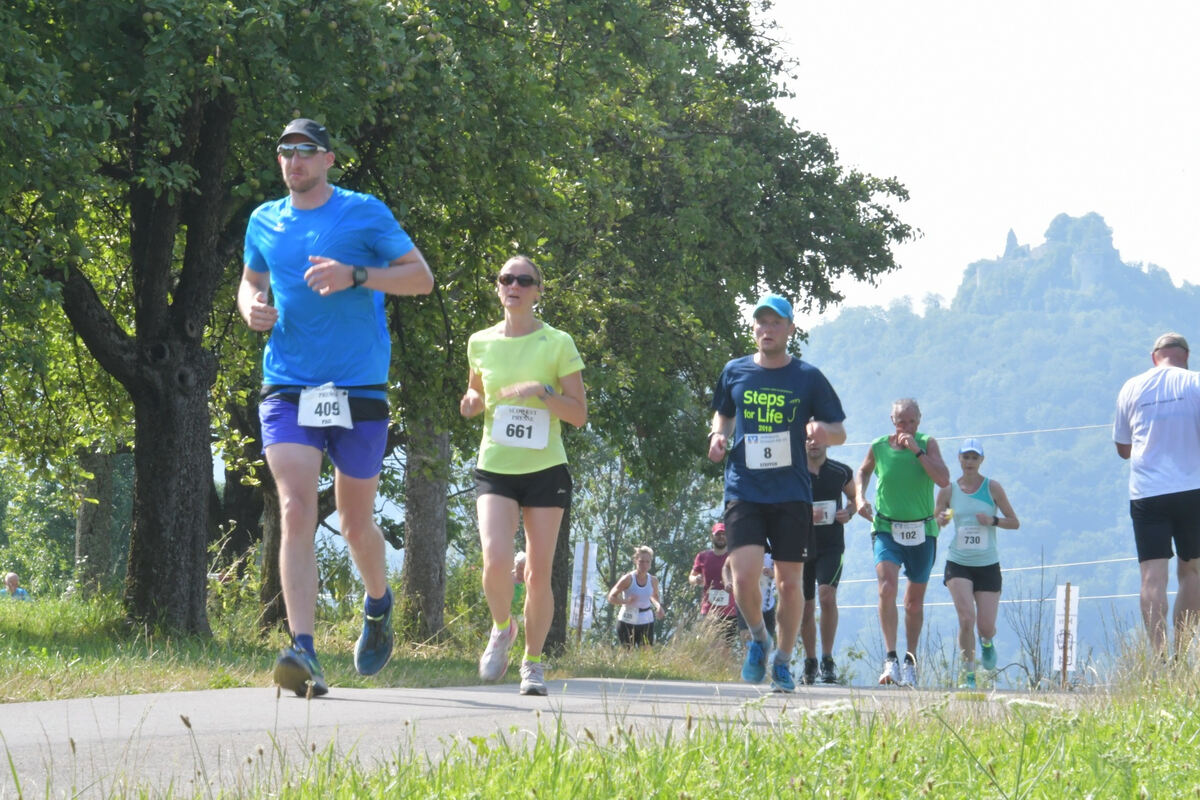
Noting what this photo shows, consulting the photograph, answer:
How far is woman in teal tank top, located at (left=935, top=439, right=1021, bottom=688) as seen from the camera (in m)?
13.0

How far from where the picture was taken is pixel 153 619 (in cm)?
1284

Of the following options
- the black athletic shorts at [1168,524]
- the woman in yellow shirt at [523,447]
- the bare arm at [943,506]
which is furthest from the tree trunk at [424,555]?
the woman in yellow shirt at [523,447]

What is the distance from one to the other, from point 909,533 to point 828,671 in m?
1.74

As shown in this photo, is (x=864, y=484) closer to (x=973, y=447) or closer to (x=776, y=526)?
(x=973, y=447)

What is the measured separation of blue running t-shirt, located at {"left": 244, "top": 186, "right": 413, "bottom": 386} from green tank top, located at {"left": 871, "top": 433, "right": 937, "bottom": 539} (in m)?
6.26

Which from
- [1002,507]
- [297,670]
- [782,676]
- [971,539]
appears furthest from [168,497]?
[297,670]

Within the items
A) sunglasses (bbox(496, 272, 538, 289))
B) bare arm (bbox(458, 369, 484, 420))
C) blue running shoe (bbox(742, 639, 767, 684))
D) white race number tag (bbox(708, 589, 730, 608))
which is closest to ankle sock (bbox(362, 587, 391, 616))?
bare arm (bbox(458, 369, 484, 420))

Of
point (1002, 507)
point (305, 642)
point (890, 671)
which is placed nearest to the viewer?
point (305, 642)

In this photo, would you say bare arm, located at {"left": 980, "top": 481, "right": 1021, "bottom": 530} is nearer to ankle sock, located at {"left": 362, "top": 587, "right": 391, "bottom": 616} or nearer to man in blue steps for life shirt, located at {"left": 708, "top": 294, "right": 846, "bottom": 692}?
man in blue steps for life shirt, located at {"left": 708, "top": 294, "right": 846, "bottom": 692}

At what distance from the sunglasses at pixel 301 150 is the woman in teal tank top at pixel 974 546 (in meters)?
7.66

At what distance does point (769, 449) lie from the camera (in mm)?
8945

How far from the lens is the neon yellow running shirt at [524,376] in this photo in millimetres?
7668

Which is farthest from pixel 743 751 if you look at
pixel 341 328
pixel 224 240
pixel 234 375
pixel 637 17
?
pixel 234 375

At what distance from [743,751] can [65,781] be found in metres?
1.85
